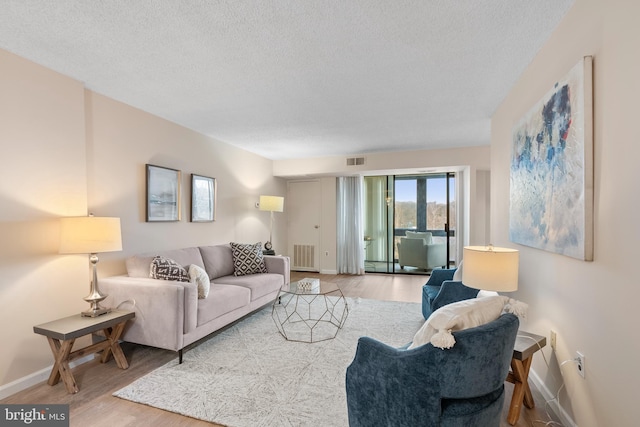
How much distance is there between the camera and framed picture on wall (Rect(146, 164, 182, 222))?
3.41 metres

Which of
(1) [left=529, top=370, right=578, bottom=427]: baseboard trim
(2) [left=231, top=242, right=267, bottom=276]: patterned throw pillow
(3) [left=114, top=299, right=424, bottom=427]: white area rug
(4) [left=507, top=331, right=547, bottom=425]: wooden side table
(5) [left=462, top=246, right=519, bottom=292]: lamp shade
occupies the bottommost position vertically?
(3) [left=114, top=299, right=424, bottom=427]: white area rug

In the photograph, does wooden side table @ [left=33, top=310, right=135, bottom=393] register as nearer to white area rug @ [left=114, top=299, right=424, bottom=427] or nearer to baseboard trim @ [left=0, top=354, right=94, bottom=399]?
baseboard trim @ [left=0, top=354, right=94, bottom=399]

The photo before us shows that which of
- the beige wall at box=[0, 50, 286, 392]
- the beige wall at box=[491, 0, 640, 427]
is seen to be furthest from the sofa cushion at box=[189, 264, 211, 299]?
the beige wall at box=[491, 0, 640, 427]

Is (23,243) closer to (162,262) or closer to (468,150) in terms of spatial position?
(162,262)

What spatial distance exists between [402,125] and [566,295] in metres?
2.78

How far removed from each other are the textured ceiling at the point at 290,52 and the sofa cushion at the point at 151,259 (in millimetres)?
1589

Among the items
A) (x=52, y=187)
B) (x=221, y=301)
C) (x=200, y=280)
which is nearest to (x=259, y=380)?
(x=221, y=301)

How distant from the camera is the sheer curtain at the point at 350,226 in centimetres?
641

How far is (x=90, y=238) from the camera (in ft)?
7.66

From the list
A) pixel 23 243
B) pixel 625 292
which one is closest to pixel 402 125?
pixel 625 292

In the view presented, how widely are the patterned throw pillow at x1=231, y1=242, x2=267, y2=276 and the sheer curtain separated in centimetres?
256

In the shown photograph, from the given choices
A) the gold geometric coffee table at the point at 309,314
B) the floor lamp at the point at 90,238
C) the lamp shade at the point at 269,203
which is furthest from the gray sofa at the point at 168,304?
the lamp shade at the point at 269,203

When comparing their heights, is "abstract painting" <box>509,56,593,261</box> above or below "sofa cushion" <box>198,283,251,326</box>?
above

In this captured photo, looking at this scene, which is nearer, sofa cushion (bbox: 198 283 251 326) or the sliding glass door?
sofa cushion (bbox: 198 283 251 326)
